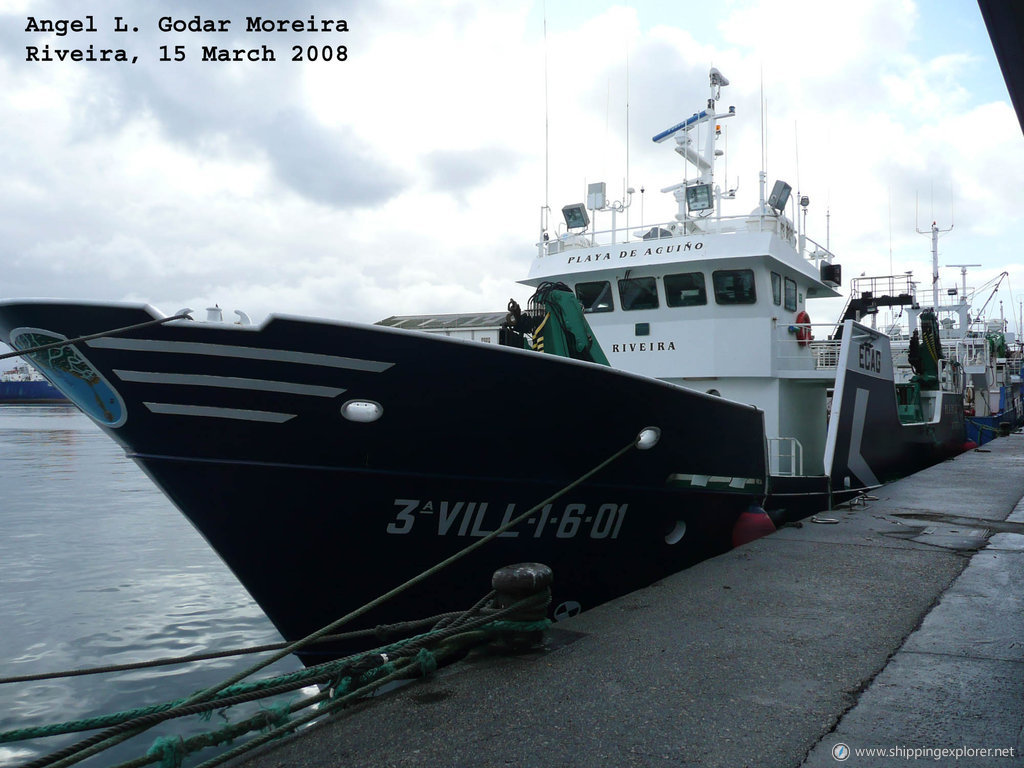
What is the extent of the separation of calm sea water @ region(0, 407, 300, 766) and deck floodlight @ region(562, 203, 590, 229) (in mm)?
6876

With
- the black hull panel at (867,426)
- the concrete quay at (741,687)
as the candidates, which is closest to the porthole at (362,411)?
the concrete quay at (741,687)

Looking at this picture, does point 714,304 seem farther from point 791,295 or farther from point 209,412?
point 209,412

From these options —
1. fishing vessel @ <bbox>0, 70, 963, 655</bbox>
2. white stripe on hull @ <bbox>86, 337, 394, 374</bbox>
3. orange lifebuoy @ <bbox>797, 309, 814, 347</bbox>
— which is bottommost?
fishing vessel @ <bbox>0, 70, 963, 655</bbox>

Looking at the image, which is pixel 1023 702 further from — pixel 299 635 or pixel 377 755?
pixel 299 635

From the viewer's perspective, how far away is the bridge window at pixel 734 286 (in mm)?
9562

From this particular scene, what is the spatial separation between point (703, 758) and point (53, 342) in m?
3.64

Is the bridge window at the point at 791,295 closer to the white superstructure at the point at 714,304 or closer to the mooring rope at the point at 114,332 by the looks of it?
the white superstructure at the point at 714,304

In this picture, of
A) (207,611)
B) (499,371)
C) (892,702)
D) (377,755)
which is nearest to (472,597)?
(499,371)

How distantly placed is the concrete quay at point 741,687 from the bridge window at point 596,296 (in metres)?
Answer: 5.30

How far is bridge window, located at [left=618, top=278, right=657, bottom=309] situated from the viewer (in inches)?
392

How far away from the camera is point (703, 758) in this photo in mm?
2674

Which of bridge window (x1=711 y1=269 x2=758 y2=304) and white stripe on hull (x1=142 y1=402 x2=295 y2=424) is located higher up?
bridge window (x1=711 y1=269 x2=758 y2=304)

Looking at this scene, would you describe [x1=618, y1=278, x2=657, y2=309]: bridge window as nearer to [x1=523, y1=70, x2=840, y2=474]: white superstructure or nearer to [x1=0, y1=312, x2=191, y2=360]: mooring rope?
[x1=523, y1=70, x2=840, y2=474]: white superstructure

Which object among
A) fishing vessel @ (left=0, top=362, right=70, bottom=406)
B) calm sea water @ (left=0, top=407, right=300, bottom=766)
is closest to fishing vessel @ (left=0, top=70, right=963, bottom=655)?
calm sea water @ (left=0, top=407, right=300, bottom=766)
